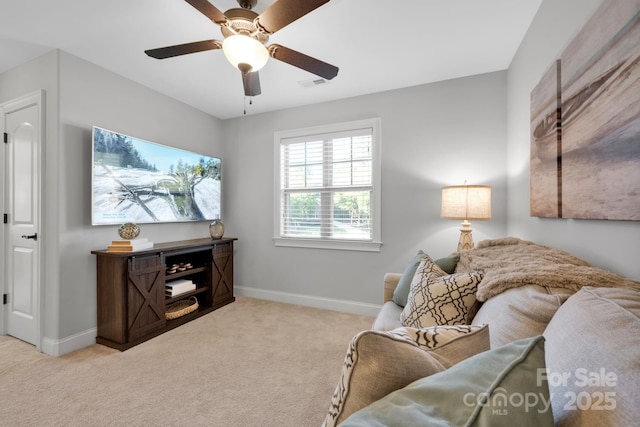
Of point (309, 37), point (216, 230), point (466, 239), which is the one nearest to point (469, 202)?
point (466, 239)

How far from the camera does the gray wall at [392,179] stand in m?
2.82

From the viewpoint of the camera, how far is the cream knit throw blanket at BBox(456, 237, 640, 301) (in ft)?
3.25

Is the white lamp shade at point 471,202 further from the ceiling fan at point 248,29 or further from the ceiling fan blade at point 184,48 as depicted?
the ceiling fan blade at point 184,48

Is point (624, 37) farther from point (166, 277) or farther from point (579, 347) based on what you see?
point (166, 277)

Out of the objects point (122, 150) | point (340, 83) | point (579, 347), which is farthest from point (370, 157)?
point (579, 347)

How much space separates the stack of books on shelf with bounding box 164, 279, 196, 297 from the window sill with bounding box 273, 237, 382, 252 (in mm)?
1140

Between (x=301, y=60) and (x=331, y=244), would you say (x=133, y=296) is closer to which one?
(x=331, y=244)

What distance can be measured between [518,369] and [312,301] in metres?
3.19

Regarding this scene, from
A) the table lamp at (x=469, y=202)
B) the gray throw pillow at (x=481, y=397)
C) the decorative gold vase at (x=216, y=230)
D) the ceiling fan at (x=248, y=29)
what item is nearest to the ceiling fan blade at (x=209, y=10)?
the ceiling fan at (x=248, y=29)

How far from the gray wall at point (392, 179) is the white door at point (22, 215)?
6.72 ft

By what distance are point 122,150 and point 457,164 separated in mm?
3321

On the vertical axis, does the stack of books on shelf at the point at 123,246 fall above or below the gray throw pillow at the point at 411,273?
above

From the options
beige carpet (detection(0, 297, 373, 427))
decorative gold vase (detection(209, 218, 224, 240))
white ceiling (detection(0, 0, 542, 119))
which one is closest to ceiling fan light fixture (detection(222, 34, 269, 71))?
white ceiling (detection(0, 0, 542, 119))

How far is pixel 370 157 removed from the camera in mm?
3301
